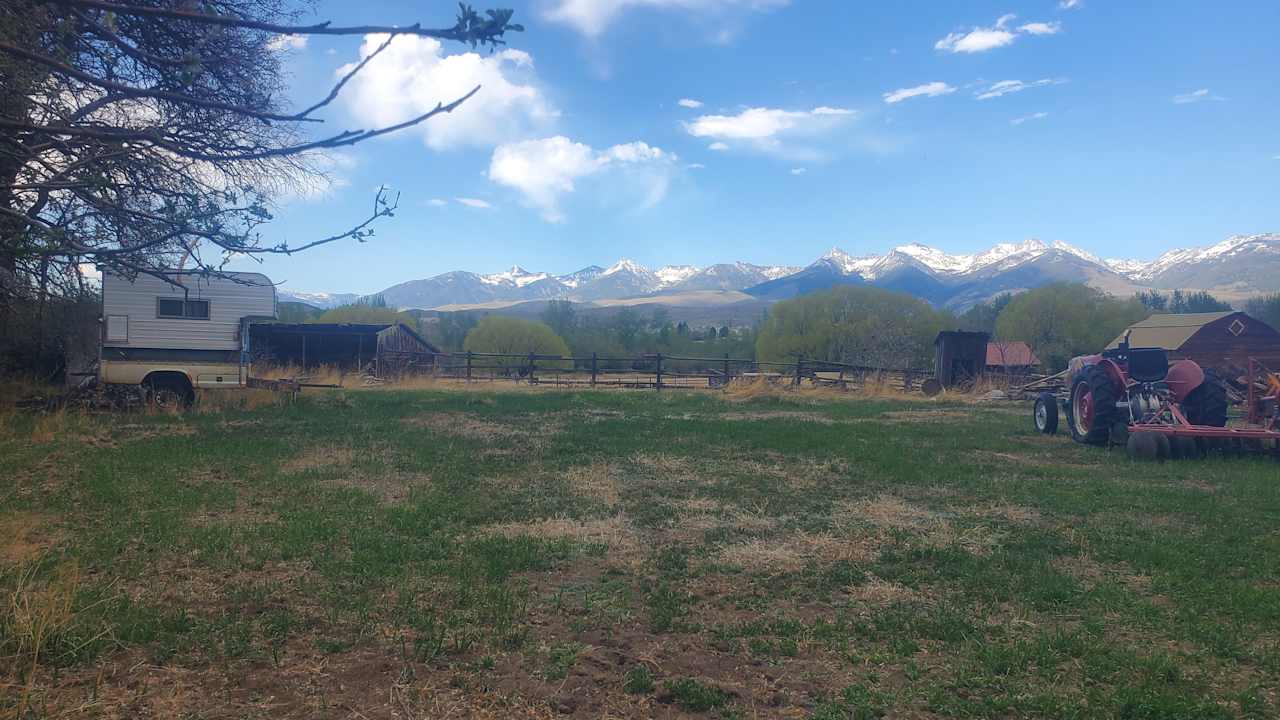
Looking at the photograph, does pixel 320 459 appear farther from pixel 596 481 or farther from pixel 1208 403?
pixel 1208 403

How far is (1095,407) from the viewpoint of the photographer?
482 inches

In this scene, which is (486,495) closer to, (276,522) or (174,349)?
(276,522)

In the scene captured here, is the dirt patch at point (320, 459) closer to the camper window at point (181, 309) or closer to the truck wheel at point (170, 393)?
the truck wheel at point (170, 393)

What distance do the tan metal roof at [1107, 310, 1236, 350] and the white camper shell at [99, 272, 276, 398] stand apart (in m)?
35.9

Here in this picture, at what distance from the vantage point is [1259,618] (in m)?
4.63

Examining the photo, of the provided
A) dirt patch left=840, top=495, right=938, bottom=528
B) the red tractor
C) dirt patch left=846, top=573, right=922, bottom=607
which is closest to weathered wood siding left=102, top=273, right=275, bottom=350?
dirt patch left=840, top=495, right=938, bottom=528

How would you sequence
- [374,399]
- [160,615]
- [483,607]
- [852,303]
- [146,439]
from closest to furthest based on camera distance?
[160,615], [483,607], [146,439], [374,399], [852,303]

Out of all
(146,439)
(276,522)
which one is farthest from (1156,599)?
(146,439)

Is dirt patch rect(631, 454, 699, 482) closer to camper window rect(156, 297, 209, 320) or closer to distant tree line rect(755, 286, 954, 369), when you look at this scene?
camper window rect(156, 297, 209, 320)

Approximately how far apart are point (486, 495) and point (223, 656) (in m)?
4.27

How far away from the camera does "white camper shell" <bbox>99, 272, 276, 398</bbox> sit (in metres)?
16.2

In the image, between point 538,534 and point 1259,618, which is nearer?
point 1259,618

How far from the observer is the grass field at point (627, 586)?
12.3 feet

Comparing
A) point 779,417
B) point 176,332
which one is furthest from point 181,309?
point 779,417
